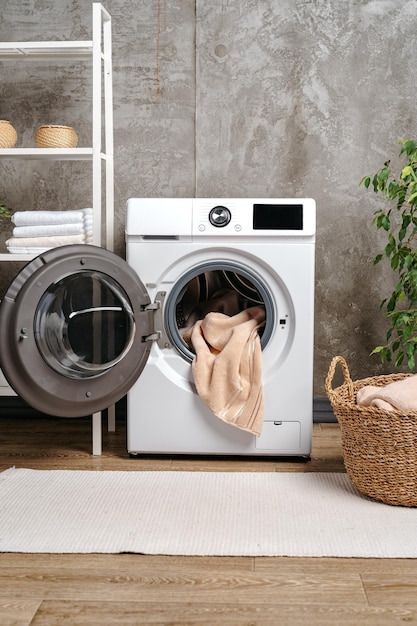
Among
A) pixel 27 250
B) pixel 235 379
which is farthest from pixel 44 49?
pixel 235 379

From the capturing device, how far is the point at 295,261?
93.9 inches

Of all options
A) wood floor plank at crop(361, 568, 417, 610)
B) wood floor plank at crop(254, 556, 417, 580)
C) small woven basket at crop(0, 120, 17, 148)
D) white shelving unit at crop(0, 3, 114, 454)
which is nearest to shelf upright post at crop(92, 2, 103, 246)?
white shelving unit at crop(0, 3, 114, 454)

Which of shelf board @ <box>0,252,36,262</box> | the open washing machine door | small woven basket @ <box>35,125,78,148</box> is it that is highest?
small woven basket @ <box>35,125,78,148</box>

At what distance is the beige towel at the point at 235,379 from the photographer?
2367mm

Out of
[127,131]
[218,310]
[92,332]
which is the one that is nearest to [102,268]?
[92,332]

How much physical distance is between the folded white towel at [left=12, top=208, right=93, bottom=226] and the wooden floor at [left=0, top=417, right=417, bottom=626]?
1152mm

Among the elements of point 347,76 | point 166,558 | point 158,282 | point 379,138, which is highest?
point 347,76

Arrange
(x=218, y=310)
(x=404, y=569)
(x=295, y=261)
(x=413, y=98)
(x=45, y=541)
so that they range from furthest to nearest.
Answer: (x=413, y=98)
(x=218, y=310)
(x=295, y=261)
(x=45, y=541)
(x=404, y=569)

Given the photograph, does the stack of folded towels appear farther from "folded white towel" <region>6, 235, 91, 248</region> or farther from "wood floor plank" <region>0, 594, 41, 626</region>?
"wood floor plank" <region>0, 594, 41, 626</region>

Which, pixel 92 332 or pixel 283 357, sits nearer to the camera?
pixel 92 332

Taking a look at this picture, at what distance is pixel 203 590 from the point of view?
60.5 inches

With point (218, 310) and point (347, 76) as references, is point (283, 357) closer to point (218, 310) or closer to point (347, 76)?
point (218, 310)

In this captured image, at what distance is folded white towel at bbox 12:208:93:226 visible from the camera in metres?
2.45

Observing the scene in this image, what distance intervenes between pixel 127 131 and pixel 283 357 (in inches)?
47.4
